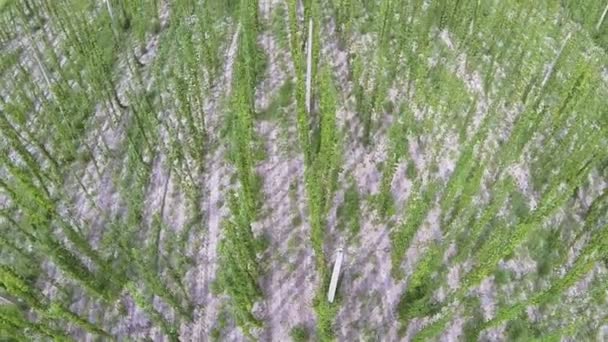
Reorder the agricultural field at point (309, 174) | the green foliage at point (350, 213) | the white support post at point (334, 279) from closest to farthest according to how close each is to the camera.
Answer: the white support post at point (334, 279)
the agricultural field at point (309, 174)
the green foliage at point (350, 213)

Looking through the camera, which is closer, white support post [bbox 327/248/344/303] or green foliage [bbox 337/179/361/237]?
white support post [bbox 327/248/344/303]

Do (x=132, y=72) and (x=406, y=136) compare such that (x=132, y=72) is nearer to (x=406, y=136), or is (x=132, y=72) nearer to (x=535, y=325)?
(x=406, y=136)

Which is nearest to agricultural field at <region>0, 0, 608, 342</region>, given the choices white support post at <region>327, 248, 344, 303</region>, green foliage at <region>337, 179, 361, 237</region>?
green foliage at <region>337, 179, 361, 237</region>

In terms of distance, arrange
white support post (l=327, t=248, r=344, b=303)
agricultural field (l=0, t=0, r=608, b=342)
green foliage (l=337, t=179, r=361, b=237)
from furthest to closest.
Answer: green foliage (l=337, t=179, r=361, b=237), agricultural field (l=0, t=0, r=608, b=342), white support post (l=327, t=248, r=344, b=303)

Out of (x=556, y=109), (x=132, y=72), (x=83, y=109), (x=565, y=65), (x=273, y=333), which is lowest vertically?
(x=273, y=333)

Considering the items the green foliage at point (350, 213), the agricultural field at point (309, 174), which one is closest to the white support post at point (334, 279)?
the agricultural field at point (309, 174)

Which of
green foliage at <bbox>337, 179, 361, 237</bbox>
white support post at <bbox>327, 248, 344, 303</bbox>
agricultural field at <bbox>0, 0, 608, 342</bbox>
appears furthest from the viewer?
green foliage at <bbox>337, 179, 361, 237</bbox>

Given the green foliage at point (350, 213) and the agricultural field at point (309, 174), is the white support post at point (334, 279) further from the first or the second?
the green foliage at point (350, 213)

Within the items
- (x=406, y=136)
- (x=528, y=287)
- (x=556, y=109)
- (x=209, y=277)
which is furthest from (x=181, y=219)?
(x=556, y=109)

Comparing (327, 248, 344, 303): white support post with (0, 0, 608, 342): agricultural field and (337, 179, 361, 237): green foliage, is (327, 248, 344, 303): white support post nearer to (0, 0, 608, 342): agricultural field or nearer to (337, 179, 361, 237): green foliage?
(0, 0, 608, 342): agricultural field
